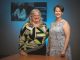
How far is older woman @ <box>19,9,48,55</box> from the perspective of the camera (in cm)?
363

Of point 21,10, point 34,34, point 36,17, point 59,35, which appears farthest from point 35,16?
point 21,10

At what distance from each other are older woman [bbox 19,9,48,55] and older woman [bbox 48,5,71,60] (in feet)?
0.49

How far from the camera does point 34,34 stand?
12.2 ft

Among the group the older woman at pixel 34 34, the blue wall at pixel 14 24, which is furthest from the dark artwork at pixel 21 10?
the older woman at pixel 34 34

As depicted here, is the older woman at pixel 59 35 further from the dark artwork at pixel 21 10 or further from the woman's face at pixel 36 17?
the dark artwork at pixel 21 10

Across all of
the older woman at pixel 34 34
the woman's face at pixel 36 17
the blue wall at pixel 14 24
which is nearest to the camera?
the older woman at pixel 34 34

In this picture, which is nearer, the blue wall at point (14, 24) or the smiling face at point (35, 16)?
the smiling face at point (35, 16)

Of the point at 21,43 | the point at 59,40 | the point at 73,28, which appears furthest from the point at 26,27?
the point at 73,28

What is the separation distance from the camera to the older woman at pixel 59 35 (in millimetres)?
3670

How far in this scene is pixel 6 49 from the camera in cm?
572

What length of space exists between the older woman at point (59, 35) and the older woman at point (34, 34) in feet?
0.49

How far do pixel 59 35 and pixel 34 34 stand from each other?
0.41 meters

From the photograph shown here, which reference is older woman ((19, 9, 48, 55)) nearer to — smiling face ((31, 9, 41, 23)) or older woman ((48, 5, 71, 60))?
smiling face ((31, 9, 41, 23))

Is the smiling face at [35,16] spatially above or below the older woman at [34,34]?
above
